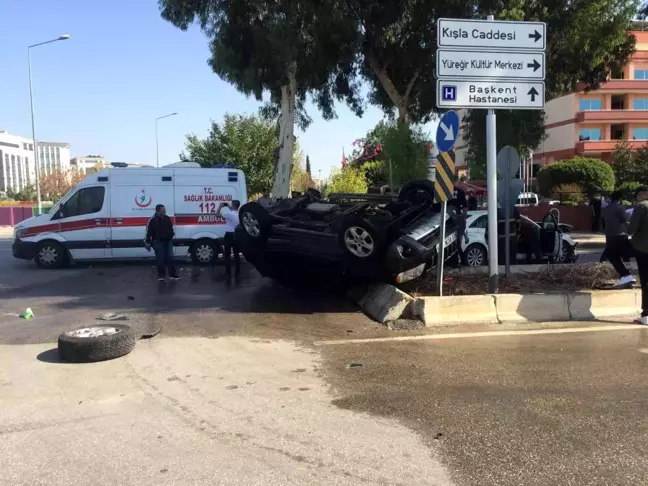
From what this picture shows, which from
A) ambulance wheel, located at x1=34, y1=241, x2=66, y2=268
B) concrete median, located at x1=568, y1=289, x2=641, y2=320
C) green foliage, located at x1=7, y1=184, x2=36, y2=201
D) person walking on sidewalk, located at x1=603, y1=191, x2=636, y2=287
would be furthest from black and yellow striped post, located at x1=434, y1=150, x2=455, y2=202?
green foliage, located at x1=7, y1=184, x2=36, y2=201

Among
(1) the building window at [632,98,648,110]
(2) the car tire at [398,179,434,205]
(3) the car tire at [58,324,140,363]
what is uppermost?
(1) the building window at [632,98,648,110]

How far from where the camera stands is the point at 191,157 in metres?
40.5

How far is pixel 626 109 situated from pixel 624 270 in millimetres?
53992

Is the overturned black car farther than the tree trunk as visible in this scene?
No

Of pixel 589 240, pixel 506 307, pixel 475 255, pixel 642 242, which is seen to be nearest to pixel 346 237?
pixel 506 307

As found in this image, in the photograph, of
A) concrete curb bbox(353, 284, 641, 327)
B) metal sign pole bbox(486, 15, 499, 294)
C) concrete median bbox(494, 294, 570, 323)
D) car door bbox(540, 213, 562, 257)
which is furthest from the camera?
car door bbox(540, 213, 562, 257)

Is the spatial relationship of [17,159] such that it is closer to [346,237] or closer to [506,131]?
[506,131]

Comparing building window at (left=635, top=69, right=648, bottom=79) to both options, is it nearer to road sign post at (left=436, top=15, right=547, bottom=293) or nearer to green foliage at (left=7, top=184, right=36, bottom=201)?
road sign post at (left=436, top=15, right=547, bottom=293)

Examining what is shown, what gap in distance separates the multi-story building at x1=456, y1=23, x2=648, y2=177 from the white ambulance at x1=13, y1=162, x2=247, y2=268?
42201 millimetres

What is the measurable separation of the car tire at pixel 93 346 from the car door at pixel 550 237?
9332mm

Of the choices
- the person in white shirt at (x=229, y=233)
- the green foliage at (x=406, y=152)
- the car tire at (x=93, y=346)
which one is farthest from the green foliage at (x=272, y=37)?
the car tire at (x=93, y=346)

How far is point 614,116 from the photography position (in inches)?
2117

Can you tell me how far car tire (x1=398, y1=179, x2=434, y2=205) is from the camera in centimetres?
937

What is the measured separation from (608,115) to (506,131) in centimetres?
4107
